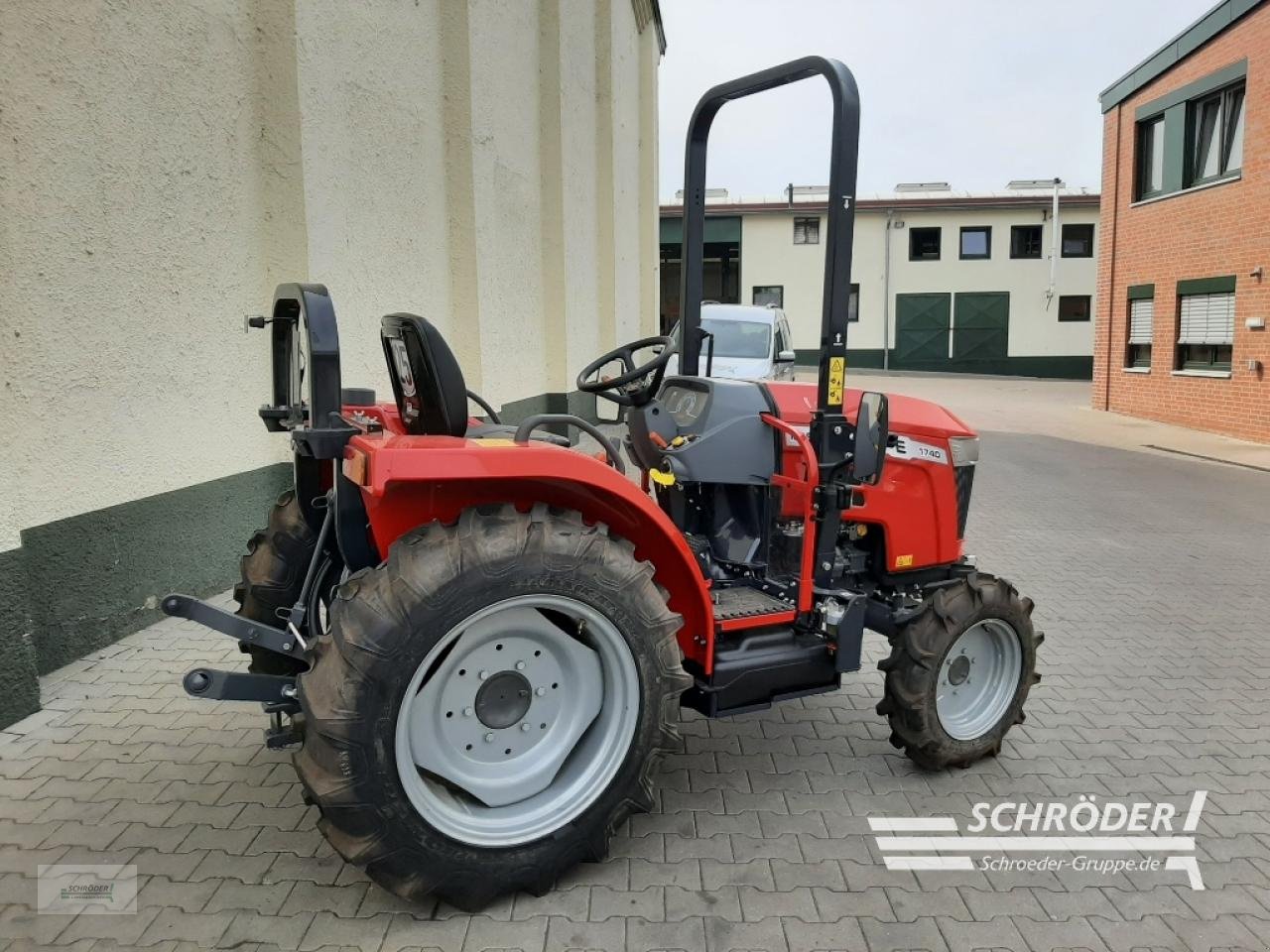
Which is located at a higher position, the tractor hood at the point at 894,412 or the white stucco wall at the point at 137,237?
the white stucco wall at the point at 137,237

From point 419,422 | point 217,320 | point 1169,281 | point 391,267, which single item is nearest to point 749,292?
point 1169,281

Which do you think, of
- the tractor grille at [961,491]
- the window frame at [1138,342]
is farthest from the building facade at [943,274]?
the tractor grille at [961,491]

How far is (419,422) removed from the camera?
3.04 m

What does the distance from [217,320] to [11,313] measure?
55.5 inches

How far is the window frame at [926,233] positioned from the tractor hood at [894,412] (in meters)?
29.1

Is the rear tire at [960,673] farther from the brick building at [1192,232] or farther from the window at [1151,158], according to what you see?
the window at [1151,158]

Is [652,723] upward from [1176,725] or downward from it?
upward

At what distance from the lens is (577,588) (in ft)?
8.66

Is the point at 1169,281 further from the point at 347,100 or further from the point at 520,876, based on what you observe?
the point at 520,876

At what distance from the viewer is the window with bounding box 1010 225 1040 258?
3092cm

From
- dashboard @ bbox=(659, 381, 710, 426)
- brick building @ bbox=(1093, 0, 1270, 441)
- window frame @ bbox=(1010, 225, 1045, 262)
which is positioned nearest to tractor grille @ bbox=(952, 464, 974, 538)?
dashboard @ bbox=(659, 381, 710, 426)

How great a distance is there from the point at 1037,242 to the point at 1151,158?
43.7ft

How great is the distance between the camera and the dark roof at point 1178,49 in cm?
1478

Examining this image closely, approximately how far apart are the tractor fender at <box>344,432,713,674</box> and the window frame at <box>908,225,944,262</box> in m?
30.1
